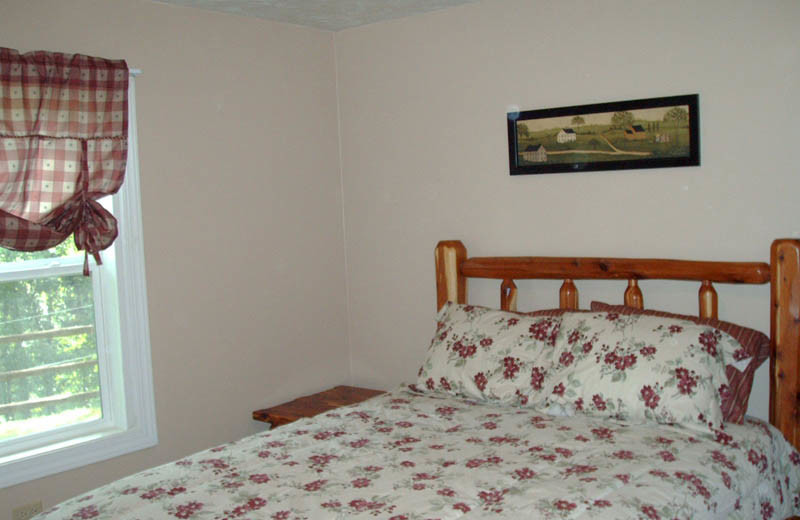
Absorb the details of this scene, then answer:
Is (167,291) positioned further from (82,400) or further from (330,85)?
(330,85)

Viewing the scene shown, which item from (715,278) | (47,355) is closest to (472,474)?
(715,278)

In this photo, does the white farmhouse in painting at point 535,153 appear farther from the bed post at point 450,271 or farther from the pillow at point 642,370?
the pillow at point 642,370

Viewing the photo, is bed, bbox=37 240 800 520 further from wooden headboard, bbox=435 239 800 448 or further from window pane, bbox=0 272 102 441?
window pane, bbox=0 272 102 441

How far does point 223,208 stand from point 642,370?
1.95 metres

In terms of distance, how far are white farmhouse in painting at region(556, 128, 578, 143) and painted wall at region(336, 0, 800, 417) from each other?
0.12 m

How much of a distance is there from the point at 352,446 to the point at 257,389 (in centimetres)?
123

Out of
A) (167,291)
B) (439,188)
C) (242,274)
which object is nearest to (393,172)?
(439,188)

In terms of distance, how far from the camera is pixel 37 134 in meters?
2.74

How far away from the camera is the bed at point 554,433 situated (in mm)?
2041

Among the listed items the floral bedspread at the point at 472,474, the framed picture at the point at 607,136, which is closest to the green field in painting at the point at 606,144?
the framed picture at the point at 607,136

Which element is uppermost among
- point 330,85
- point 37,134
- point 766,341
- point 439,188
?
point 330,85

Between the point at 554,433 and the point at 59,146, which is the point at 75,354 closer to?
the point at 59,146

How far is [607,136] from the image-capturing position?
3.07 m

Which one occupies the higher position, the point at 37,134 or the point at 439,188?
the point at 37,134
